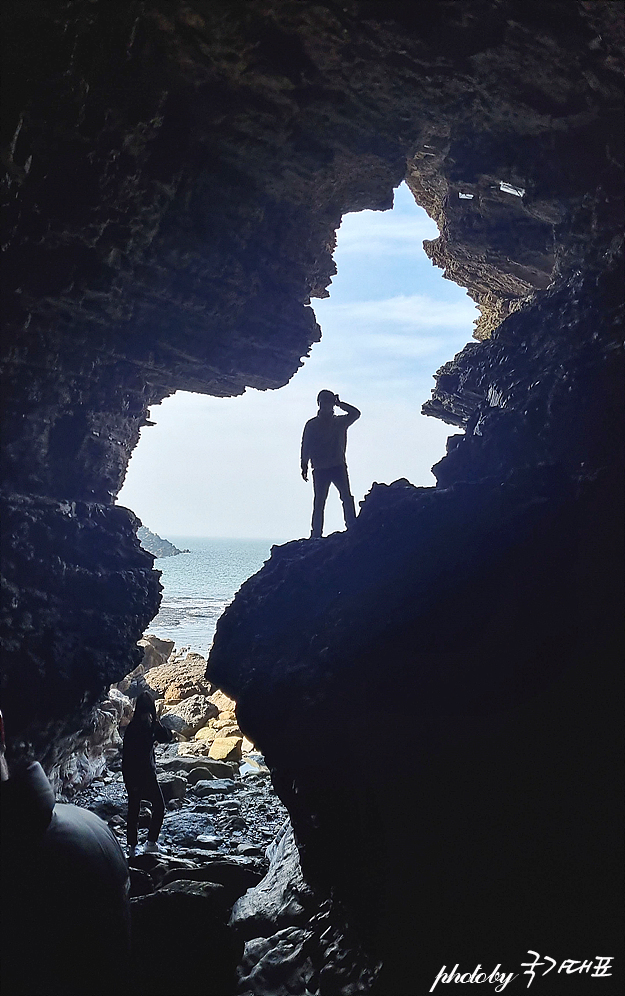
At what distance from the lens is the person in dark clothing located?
793cm

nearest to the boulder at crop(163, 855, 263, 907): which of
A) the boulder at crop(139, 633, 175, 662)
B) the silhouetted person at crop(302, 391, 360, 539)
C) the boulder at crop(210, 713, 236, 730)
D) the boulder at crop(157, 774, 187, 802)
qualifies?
the boulder at crop(157, 774, 187, 802)

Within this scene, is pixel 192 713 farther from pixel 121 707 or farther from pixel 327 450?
pixel 327 450

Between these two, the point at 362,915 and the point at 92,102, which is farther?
the point at 92,102

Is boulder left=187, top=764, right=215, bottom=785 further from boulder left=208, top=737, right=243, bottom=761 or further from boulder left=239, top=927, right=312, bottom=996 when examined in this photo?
boulder left=239, top=927, right=312, bottom=996

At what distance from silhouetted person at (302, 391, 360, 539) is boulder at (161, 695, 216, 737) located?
8703mm

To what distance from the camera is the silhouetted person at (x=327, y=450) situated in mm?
9453

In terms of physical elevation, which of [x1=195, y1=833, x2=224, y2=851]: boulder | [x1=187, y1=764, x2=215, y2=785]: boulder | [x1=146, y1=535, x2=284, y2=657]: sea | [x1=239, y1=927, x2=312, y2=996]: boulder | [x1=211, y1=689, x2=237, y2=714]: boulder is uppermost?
[x1=239, y1=927, x2=312, y2=996]: boulder

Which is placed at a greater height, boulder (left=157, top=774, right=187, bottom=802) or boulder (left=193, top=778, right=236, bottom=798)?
boulder (left=157, top=774, right=187, bottom=802)

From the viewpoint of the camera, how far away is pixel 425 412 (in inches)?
453

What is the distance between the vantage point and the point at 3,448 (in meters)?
9.25

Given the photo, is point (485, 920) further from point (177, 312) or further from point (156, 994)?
point (177, 312)

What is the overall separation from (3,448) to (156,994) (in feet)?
25.5

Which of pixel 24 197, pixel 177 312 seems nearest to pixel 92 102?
pixel 24 197

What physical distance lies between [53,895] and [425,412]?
9.98m
